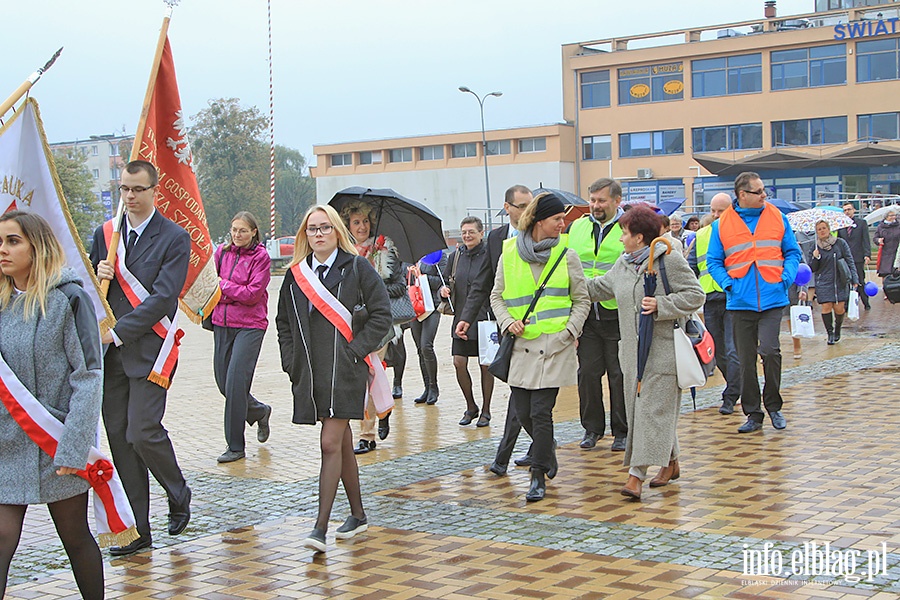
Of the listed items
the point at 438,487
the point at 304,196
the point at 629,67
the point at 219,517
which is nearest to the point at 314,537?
the point at 219,517

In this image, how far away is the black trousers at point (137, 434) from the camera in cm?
619

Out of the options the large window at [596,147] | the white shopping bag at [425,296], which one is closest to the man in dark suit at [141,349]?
the white shopping bag at [425,296]

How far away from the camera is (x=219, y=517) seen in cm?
695

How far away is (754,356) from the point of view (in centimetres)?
943

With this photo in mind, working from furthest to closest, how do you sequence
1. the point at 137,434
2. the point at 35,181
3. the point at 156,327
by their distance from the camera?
the point at 156,327 → the point at 137,434 → the point at 35,181

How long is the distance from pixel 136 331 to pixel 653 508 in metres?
3.15

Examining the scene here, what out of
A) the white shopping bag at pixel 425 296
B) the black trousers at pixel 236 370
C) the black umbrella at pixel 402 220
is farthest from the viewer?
the white shopping bag at pixel 425 296

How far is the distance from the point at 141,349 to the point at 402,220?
10.7ft

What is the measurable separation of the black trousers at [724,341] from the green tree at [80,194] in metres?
51.8

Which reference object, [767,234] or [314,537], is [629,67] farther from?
[314,537]

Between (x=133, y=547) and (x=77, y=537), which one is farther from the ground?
(x=77, y=537)

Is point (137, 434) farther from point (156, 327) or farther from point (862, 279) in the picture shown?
point (862, 279)

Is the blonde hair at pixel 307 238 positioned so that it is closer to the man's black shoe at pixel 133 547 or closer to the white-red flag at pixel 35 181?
the white-red flag at pixel 35 181

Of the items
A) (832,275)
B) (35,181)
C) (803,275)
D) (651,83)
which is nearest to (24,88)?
(35,181)
